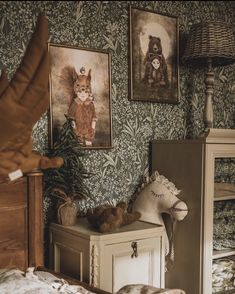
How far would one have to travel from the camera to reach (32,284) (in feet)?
5.46

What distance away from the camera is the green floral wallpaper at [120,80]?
92.4 inches

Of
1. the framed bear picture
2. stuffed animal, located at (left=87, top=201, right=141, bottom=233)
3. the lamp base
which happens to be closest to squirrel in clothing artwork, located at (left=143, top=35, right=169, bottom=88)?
the framed bear picture

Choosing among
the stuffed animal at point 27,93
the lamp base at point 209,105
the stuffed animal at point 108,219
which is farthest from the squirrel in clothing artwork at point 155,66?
the stuffed animal at point 27,93

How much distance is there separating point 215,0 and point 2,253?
2.42 metres

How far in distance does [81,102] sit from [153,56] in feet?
2.20

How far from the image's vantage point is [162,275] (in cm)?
238

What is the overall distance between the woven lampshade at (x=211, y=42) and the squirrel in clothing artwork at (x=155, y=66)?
0.69 ft

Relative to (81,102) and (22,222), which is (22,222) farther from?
(81,102)

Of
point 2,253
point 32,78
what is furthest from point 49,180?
point 32,78

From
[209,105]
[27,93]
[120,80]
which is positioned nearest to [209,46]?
[209,105]

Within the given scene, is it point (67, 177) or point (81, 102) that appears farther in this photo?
point (81, 102)

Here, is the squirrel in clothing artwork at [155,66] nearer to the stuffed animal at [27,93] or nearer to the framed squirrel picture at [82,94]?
the framed squirrel picture at [82,94]

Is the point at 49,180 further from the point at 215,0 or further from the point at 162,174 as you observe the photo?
the point at 215,0

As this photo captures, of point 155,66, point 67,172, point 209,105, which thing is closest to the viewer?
point 67,172
